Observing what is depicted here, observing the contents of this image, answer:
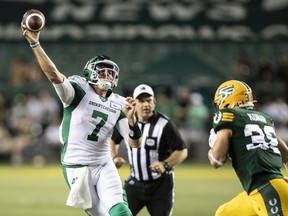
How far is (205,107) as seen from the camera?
1769cm

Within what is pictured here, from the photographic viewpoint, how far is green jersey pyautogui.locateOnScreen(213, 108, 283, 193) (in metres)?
5.35

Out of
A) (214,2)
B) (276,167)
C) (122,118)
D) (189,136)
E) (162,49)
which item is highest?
(214,2)

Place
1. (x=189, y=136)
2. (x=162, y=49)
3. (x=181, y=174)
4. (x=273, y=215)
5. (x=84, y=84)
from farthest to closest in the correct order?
(x=162, y=49), (x=189, y=136), (x=181, y=174), (x=84, y=84), (x=273, y=215)

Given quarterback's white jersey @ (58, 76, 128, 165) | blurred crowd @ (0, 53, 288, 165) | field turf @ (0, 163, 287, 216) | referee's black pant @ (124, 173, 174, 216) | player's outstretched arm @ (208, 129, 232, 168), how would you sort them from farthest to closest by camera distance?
1. blurred crowd @ (0, 53, 288, 165)
2. field turf @ (0, 163, 287, 216)
3. referee's black pant @ (124, 173, 174, 216)
4. quarterback's white jersey @ (58, 76, 128, 165)
5. player's outstretched arm @ (208, 129, 232, 168)

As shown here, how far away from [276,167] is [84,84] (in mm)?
1867

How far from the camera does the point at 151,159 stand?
7.39 meters

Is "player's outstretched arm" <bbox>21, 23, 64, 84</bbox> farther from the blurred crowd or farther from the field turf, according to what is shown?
the blurred crowd

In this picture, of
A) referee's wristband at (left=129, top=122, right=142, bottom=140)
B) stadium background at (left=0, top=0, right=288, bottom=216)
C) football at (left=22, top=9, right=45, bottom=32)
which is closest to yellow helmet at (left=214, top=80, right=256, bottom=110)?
referee's wristband at (left=129, top=122, right=142, bottom=140)

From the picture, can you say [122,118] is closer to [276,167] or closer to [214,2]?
[276,167]

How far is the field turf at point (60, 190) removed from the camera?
10.2m

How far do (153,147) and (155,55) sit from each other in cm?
1206

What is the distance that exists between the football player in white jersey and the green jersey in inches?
40.8

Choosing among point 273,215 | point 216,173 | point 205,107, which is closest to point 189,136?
point 205,107

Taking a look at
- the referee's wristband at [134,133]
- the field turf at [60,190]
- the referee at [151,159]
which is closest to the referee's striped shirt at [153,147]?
the referee at [151,159]
